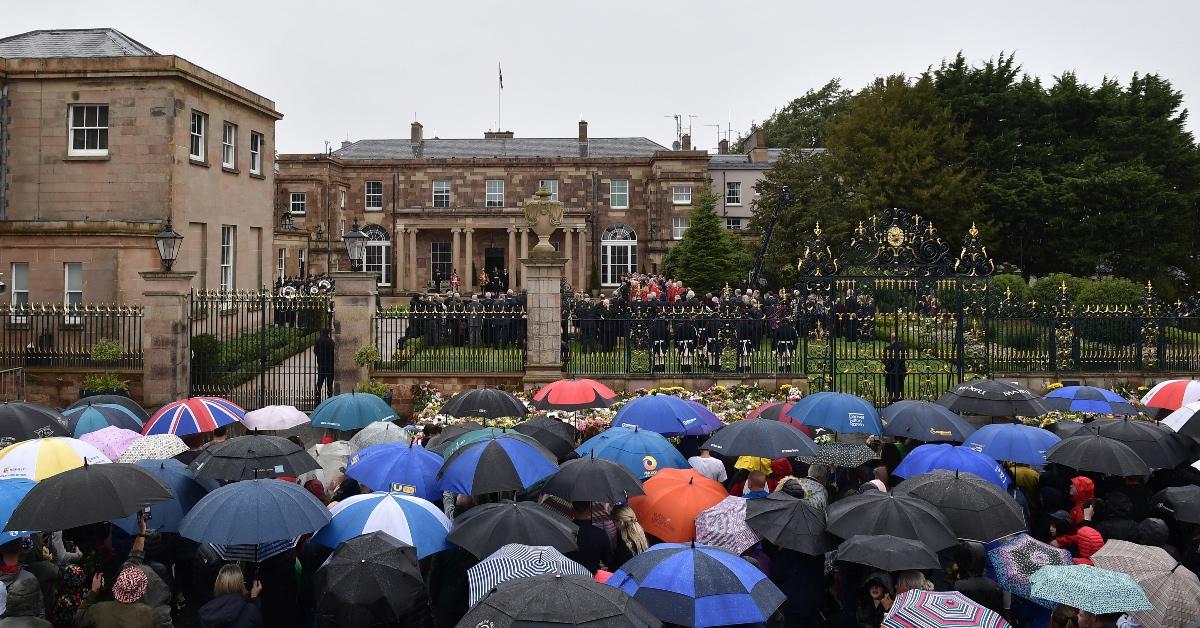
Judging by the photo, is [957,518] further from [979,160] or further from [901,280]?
[979,160]

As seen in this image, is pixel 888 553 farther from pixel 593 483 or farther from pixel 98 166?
pixel 98 166

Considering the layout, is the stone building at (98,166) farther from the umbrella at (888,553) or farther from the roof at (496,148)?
the roof at (496,148)

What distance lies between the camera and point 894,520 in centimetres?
788

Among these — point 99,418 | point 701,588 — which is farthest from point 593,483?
point 99,418

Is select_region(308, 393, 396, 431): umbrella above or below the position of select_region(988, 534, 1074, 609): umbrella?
above

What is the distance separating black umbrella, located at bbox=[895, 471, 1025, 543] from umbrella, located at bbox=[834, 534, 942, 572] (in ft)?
2.94

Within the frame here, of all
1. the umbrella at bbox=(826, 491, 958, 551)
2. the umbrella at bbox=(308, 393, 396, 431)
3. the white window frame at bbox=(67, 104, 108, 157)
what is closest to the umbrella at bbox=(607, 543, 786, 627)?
the umbrella at bbox=(826, 491, 958, 551)

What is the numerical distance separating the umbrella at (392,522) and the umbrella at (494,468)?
0.62m

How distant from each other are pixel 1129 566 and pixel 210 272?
26.5m

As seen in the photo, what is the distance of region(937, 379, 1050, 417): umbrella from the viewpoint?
41.9 feet

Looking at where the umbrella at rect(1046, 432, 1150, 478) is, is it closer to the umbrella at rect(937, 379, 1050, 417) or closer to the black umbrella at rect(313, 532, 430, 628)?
the umbrella at rect(937, 379, 1050, 417)

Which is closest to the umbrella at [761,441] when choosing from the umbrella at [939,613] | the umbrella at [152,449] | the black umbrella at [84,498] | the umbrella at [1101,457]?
the umbrella at [1101,457]

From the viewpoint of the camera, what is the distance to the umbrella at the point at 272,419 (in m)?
13.1

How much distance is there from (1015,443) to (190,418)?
31.2ft
